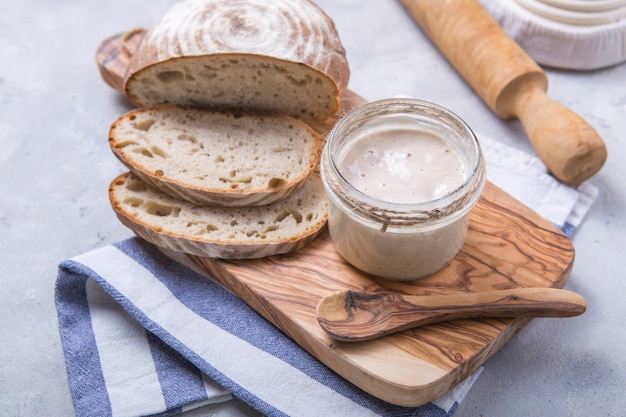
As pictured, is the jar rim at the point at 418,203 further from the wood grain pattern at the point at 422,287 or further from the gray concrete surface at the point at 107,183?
the gray concrete surface at the point at 107,183

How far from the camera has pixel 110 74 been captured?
11.3 feet

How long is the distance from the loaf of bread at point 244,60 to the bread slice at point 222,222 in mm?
394

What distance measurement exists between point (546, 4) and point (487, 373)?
1890 millimetres

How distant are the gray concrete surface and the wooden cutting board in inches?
8.9

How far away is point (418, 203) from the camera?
229 centimetres

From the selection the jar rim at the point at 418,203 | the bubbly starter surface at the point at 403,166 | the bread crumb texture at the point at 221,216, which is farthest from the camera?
the bread crumb texture at the point at 221,216

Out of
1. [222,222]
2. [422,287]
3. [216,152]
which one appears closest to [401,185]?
[422,287]

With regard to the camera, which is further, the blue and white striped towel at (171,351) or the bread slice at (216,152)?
the bread slice at (216,152)

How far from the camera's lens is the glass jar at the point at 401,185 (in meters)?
2.35

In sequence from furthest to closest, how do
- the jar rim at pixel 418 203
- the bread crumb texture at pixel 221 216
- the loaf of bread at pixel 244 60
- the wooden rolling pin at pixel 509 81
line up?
the wooden rolling pin at pixel 509 81
the loaf of bread at pixel 244 60
the bread crumb texture at pixel 221 216
the jar rim at pixel 418 203

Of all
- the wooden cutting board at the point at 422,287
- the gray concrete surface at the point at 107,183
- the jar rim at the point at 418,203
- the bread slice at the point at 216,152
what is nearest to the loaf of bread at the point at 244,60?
the bread slice at the point at 216,152

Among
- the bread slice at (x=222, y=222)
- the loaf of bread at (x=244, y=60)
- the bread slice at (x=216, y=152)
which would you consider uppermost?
the loaf of bread at (x=244, y=60)

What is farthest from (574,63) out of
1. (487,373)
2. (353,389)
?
(353,389)

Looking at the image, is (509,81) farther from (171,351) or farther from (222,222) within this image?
(171,351)
